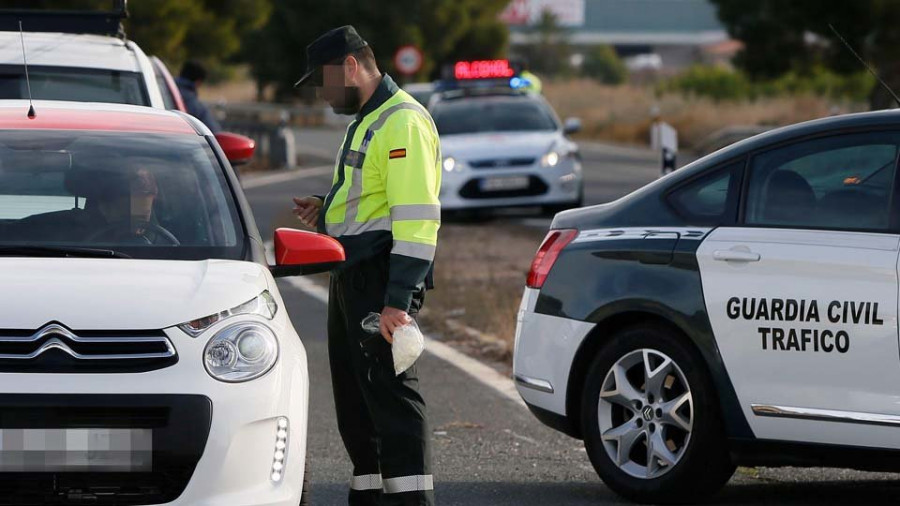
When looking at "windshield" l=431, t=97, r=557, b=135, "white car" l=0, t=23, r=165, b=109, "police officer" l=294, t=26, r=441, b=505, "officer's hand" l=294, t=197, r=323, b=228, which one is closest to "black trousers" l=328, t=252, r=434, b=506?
"police officer" l=294, t=26, r=441, b=505

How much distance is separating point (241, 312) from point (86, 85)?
455 cm

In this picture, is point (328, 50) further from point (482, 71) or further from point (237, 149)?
point (482, 71)

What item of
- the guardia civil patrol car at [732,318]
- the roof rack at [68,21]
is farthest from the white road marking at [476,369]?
the roof rack at [68,21]

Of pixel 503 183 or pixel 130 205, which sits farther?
pixel 503 183

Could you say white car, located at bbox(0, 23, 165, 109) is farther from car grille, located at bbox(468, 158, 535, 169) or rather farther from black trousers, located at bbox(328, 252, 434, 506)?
car grille, located at bbox(468, 158, 535, 169)

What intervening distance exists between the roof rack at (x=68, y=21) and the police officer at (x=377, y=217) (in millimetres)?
4598

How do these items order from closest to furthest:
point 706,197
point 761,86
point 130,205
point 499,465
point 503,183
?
point 130,205 < point 706,197 < point 499,465 < point 503,183 < point 761,86

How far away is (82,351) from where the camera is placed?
4.82 m

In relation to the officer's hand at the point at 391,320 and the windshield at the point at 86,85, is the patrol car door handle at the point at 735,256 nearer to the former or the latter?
the officer's hand at the point at 391,320

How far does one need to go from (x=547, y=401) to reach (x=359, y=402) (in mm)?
1122

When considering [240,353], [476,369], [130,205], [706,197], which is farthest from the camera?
[476,369]

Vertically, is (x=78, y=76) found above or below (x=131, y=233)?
above

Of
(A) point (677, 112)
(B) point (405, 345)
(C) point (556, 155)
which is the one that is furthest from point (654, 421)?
(A) point (677, 112)

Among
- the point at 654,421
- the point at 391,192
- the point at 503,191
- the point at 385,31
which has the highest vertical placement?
the point at 391,192
